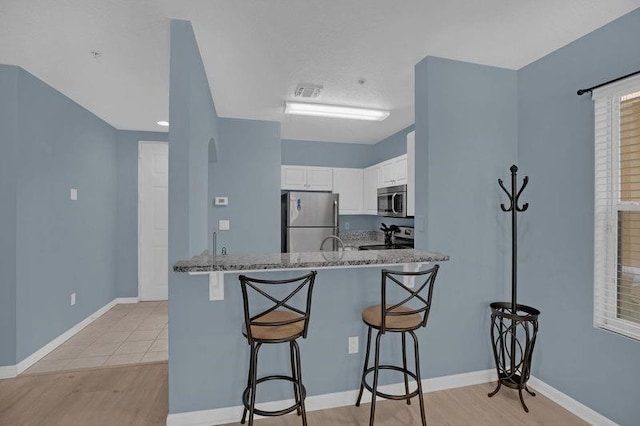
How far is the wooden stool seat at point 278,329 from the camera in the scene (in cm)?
184

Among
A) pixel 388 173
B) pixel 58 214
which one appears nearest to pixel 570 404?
pixel 388 173

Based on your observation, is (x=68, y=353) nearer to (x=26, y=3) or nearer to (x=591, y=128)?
(x=26, y=3)

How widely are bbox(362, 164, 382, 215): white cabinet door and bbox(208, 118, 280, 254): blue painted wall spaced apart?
1.53m

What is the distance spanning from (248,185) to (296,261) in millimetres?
2481

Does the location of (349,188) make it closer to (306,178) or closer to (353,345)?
(306,178)

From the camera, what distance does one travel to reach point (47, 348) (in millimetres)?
3158

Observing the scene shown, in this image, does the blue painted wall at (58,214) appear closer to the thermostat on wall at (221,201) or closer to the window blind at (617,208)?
the thermostat on wall at (221,201)

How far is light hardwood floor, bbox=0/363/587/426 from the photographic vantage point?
217 cm

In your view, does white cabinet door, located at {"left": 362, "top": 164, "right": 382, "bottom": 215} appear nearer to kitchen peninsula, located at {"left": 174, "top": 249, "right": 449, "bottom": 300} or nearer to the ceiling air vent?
the ceiling air vent

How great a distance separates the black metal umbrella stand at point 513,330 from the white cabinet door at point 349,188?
9.19ft

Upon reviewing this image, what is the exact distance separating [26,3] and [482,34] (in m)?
2.83

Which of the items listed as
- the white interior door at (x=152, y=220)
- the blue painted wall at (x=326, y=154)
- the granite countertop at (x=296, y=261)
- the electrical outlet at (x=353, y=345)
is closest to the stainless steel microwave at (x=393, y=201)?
the blue painted wall at (x=326, y=154)

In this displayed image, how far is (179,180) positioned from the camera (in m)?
2.09

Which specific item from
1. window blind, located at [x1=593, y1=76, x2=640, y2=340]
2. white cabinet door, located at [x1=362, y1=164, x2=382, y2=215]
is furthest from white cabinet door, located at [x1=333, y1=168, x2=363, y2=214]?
window blind, located at [x1=593, y1=76, x2=640, y2=340]
